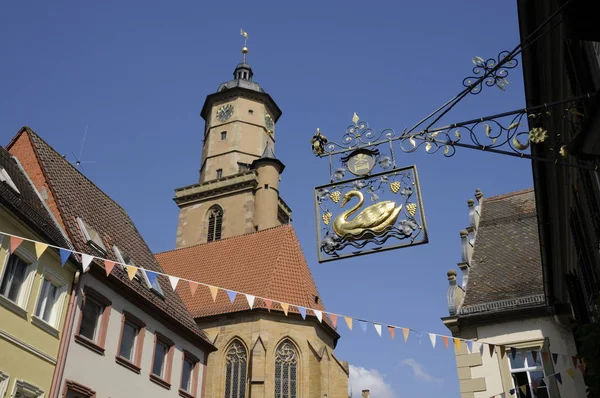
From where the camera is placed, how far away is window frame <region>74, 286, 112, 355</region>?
15.2m

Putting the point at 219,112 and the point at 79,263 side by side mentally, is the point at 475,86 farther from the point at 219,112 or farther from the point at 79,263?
the point at 219,112

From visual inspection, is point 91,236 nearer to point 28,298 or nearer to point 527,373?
point 28,298

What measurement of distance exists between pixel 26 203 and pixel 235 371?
14.2 metres

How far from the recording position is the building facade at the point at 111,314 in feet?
50.0

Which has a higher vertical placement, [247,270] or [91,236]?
[247,270]

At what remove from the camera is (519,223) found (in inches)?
717

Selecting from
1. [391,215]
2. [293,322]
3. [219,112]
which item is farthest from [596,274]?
[219,112]

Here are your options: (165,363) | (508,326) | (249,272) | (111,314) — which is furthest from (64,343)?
(249,272)

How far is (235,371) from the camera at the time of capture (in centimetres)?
2691

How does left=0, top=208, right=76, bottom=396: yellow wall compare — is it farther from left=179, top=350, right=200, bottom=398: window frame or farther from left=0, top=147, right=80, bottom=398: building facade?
left=179, top=350, right=200, bottom=398: window frame

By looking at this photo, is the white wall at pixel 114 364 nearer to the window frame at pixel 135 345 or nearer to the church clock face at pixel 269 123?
the window frame at pixel 135 345

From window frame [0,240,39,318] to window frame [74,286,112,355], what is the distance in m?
1.82

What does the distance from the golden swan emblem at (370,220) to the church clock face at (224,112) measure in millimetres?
40164

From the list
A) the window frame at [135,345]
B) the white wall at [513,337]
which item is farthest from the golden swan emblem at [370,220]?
the window frame at [135,345]
